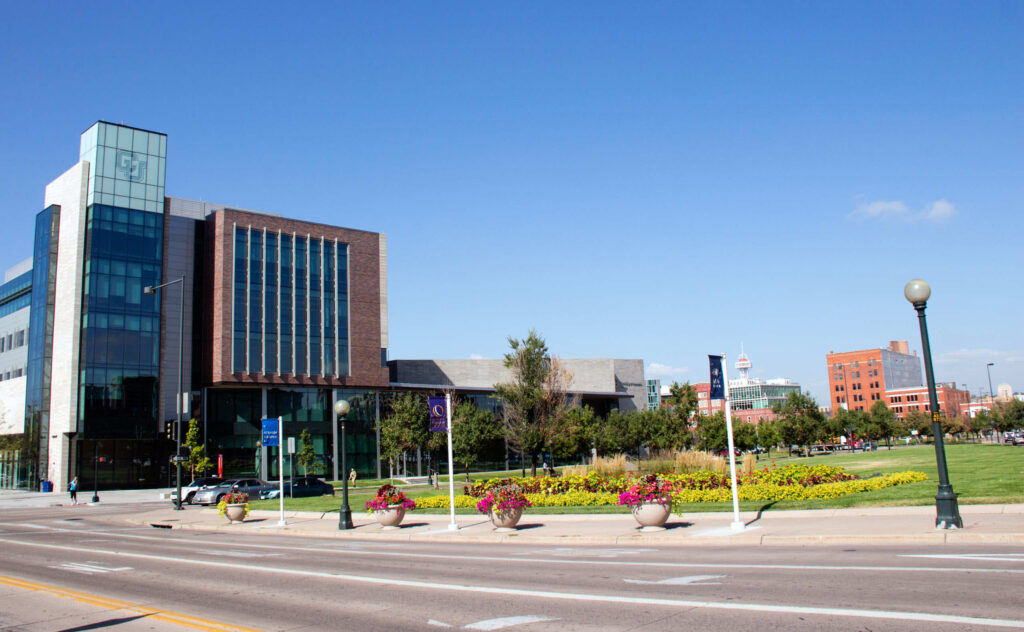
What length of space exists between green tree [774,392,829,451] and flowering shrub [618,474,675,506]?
207ft

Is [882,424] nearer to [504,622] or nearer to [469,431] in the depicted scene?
[469,431]

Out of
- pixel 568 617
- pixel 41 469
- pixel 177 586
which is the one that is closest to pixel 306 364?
pixel 41 469

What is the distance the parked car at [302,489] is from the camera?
43.0m

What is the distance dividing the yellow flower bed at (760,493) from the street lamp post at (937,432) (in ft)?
18.9

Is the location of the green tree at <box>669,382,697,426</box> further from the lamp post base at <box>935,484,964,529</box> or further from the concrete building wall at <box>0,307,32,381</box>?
the concrete building wall at <box>0,307,32,381</box>

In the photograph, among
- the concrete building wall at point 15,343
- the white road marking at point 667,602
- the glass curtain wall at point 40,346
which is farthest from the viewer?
the concrete building wall at point 15,343

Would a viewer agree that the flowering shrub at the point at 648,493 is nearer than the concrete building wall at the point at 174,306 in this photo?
Yes

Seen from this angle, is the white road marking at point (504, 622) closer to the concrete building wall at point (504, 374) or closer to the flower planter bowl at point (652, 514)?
the flower planter bowl at point (652, 514)

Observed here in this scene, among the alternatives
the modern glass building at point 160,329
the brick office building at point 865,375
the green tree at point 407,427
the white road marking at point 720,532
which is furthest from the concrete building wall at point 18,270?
the brick office building at point 865,375

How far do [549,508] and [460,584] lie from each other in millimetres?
13912

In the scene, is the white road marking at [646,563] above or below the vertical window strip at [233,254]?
below

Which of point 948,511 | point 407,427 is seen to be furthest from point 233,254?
point 948,511

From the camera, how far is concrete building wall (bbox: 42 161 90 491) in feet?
189

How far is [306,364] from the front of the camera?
2549 inches
